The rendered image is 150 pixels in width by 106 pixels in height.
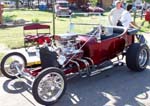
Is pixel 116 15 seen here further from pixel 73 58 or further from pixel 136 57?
pixel 73 58

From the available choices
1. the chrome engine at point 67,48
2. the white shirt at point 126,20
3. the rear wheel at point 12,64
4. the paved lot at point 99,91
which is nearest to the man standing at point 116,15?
the white shirt at point 126,20

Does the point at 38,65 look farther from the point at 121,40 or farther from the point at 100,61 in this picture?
the point at 121,40

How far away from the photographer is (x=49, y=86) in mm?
5117

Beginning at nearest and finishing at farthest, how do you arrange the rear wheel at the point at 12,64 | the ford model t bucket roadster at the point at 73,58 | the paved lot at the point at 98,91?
the ford model t bucket roadster at the point at 73,58
the paved lot at the point at 98,91
the rear wheel at the point at 12,64

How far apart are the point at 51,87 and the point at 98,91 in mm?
1072

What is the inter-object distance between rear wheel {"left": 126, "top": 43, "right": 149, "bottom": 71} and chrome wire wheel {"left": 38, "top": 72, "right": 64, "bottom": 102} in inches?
91.7

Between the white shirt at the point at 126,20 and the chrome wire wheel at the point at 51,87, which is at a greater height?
the white shirt at the point at 126,20

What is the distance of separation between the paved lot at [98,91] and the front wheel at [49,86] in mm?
170

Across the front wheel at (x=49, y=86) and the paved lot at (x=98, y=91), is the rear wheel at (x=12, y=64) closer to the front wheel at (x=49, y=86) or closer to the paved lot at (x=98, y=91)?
the paved lot at (x=98, y=91)

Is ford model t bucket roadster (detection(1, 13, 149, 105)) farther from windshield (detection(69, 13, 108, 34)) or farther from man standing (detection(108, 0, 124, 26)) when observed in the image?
man standing (detection(108, 0, 124, 26))

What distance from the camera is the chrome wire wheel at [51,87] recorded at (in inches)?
196

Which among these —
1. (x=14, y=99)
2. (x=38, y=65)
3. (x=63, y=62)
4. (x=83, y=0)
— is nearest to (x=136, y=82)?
(x=63, y=62)

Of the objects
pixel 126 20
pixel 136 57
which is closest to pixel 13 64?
pixel 136 57

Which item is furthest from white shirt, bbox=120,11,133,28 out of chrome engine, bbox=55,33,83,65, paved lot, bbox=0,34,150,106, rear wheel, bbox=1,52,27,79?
rear wheel, bbox=1,52,27,79
